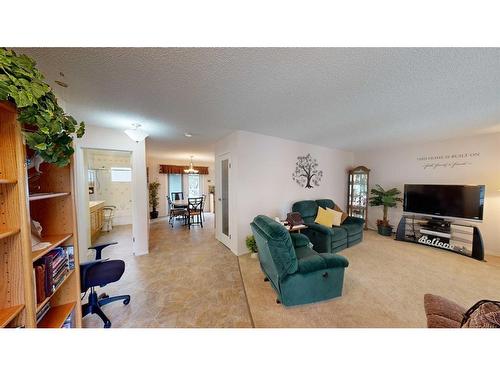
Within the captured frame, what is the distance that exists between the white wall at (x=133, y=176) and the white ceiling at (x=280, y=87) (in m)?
0.26

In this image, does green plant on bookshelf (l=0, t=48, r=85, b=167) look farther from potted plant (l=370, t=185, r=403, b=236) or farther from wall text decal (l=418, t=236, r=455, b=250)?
wall text decal (l=418, t=236, r=455, b=250)

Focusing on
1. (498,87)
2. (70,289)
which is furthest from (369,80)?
(70,289)

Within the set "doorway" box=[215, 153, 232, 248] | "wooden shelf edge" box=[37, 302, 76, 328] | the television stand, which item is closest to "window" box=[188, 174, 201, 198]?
"doorway" box=[215, 153, 232, 248]

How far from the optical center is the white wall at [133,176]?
2721 mm

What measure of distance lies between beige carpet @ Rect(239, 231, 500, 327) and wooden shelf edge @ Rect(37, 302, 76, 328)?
4.93 ft

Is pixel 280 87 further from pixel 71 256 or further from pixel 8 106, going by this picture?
pixel 71 256

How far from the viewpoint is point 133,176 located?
3.11 metres

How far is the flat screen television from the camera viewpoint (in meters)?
3.03

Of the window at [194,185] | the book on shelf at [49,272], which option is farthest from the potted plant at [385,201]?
the window at [194,185]

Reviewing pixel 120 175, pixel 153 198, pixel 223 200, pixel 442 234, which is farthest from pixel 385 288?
pixel 120 175

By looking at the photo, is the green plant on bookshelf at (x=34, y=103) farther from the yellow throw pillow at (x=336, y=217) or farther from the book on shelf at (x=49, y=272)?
the yellow throw pillow at (x=336, y=217)
